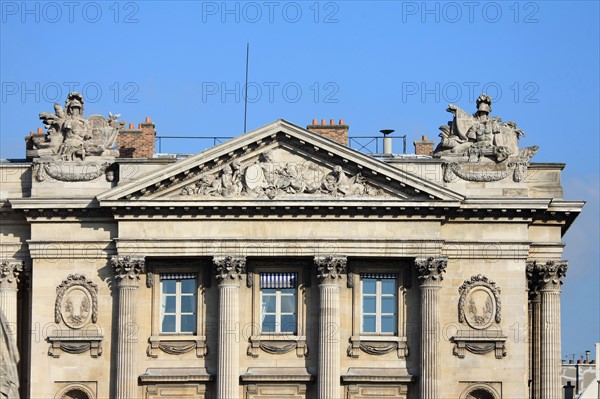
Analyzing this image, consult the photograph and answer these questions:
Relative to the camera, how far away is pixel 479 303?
7588 cm

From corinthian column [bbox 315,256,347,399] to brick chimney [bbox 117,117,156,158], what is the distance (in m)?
9.13

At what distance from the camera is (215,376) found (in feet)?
246

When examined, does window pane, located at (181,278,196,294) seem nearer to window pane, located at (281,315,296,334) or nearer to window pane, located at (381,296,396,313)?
window pane, located at (281,315,296,334)

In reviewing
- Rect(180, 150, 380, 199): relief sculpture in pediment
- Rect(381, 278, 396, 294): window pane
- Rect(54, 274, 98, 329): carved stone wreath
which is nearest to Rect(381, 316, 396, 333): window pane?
Rect(381, 278, 396, 294): window pane

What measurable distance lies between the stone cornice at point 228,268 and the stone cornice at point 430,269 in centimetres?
596

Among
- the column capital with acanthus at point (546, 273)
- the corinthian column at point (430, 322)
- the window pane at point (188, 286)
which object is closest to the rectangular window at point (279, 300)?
the window pane at point (188, 286)

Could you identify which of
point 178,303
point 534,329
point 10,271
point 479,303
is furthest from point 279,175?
point 534,329

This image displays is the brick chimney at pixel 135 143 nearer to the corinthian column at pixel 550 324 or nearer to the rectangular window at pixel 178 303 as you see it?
the rectangular window at pixel 178 303

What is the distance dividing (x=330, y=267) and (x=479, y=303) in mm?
5257

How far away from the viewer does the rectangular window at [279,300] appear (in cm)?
7606

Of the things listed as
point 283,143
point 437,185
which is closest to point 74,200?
point 283,143

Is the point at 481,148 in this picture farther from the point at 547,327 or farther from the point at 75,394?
the point at 75,394

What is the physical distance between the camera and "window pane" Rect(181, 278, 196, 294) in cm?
7631

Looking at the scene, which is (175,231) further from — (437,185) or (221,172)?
(437,185)
